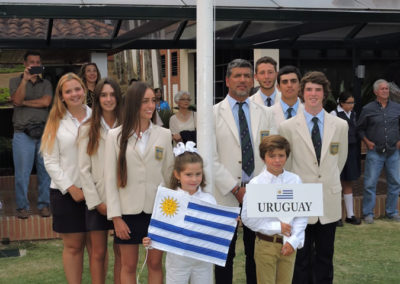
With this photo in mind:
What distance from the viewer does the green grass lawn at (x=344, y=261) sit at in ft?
17.5

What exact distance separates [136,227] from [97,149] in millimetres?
630

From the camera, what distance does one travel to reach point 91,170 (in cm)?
415

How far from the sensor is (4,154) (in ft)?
31.8

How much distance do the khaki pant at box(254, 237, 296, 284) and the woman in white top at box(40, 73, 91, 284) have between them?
132 cm

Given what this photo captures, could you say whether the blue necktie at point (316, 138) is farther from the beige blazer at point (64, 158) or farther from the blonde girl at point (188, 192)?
the beige blazer at point (64, 158)

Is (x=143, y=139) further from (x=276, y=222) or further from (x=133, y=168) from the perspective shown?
(x=276, y=222)

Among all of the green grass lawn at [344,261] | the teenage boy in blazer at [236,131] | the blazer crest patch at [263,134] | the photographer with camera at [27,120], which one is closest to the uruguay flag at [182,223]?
the teenage boy in blazer at [236,131]

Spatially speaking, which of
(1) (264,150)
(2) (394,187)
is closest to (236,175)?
(1) (264,150)

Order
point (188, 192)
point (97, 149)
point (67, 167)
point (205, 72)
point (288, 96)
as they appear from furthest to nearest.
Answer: point (288, 96) → point (67, 167) → point (97, 149) → point (188, 192) → point (205, 72)

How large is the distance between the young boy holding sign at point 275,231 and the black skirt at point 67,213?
1.26 m

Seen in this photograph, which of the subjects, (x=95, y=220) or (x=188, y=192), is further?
(x=95, y=220)

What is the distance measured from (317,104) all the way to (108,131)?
57.4 inches

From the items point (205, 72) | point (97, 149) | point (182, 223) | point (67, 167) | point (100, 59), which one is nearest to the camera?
point (205, 72)

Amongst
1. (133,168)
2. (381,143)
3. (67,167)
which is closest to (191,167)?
(133,168)
